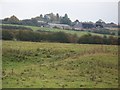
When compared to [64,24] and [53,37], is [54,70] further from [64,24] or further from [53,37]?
[64,24]

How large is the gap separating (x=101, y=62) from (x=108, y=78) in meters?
4.48

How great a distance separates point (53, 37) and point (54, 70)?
23426mm

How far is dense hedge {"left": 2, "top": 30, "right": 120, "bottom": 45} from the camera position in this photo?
38931mm

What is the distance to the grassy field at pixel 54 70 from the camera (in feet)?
48.1

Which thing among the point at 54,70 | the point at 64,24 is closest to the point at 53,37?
the point at 54,70

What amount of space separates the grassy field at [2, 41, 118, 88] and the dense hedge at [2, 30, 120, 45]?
12.8 meters

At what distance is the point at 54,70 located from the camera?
18.3 metres

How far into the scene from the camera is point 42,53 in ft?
84.5

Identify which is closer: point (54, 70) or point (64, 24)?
point (54, 70)

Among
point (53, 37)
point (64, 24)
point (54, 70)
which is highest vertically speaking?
point (64, 24)

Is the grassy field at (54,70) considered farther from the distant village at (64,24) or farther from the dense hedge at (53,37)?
the distant village at (64,24)

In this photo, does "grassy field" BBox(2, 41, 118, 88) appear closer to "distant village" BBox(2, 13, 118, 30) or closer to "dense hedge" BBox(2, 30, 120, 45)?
"dense hedge" BBox(2, 30, 120, 45)

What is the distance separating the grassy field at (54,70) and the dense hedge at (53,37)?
1282cm

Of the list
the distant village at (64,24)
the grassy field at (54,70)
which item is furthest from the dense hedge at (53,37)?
the distant village at (64,24)
